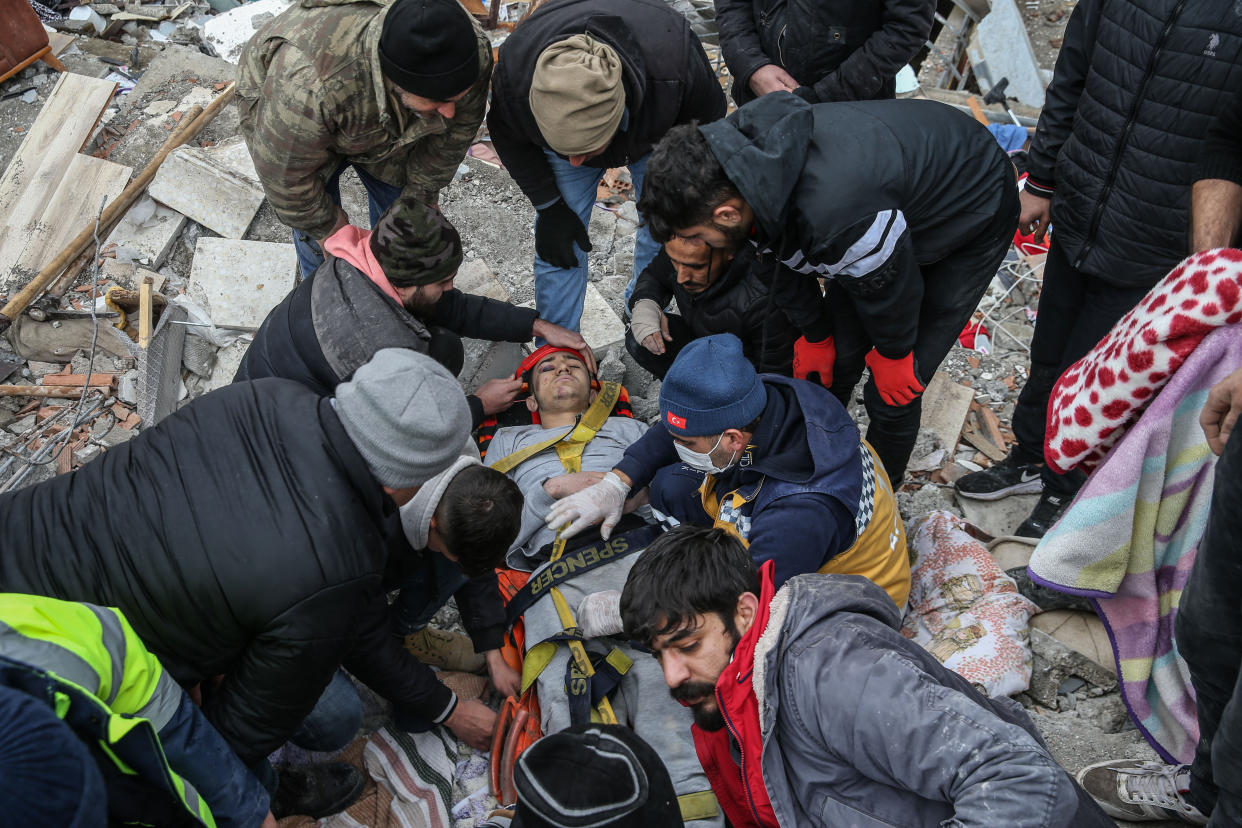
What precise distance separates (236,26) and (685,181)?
18.0 ft

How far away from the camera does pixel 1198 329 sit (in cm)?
233

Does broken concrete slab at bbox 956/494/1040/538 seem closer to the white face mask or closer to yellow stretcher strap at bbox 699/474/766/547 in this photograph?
yellow stretcher strap at bbox 699/474/766/547

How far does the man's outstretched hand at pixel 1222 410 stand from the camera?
2.08 m

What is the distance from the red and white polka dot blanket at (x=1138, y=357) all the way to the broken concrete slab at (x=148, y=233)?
4.81 meters

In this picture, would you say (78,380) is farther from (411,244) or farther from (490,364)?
(411,244)

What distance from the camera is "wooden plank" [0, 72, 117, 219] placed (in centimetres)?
521

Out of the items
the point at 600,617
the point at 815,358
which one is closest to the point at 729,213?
the point at 815,358

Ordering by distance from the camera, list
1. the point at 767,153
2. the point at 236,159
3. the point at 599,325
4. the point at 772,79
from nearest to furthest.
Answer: the point at 767,153
the point at 772,79
the point at 599,325
the point at 236,159

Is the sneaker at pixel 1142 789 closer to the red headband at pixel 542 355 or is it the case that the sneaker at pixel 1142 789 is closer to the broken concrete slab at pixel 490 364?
the red headband at pixel 542 355

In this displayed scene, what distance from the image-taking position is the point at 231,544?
7.03 ft

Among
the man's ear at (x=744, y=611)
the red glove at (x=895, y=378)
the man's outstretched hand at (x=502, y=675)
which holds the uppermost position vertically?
the man's ear at (x=744, y=611)

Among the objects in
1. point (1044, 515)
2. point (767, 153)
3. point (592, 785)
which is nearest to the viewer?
point (592, 785)

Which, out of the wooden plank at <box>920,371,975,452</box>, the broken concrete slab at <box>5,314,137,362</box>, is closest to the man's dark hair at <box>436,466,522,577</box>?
the wooden plank at <box>920,371,975,452</box>

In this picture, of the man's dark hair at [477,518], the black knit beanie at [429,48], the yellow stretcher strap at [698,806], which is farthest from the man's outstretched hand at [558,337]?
the yellow stretcher strap at [698,806]
